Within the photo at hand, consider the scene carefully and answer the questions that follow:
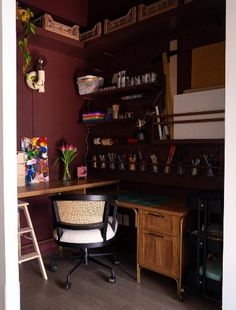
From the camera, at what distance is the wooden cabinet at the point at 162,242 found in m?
2.17

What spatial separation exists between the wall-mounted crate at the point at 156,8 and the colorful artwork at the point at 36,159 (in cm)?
165

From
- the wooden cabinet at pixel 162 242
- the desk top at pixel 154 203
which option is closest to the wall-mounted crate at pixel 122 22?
the desk top at pixel 154 203

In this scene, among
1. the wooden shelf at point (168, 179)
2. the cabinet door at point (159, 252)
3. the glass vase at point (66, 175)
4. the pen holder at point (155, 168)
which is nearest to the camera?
the cabinet door at point (159, 252)

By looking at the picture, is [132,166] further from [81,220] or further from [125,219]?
[81,220]

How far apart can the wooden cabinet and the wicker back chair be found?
0.30 m

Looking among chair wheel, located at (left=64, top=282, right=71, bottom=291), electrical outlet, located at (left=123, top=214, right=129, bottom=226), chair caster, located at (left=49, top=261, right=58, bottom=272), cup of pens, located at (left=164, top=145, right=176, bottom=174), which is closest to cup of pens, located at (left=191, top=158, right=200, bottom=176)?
cup of pens, located at (left=164, top=145, right=176, bottom=174)

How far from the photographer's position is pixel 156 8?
252 centimetres

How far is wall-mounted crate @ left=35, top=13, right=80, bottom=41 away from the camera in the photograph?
2854 millimetres

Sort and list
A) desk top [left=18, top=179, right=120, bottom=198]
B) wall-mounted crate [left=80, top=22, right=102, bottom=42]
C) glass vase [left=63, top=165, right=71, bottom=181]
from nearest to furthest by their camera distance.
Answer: desk top [left=18, top=179, right=120, bottom=198] < wall-mounted crate [left=80, top=22, right=102, bottom=42] < glass vase [left=63, top=165, right=71, bottom=181]

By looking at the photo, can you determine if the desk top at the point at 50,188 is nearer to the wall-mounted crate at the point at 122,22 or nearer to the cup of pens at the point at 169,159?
the cup of pens at the point at 169,159

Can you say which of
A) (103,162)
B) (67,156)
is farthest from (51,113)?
(103,162)

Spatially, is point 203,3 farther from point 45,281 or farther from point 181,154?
point 45,281

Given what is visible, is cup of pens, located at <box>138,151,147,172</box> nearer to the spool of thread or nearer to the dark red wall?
the spool of thread

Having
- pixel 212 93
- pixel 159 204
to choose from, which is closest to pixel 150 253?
pixel 159 204
